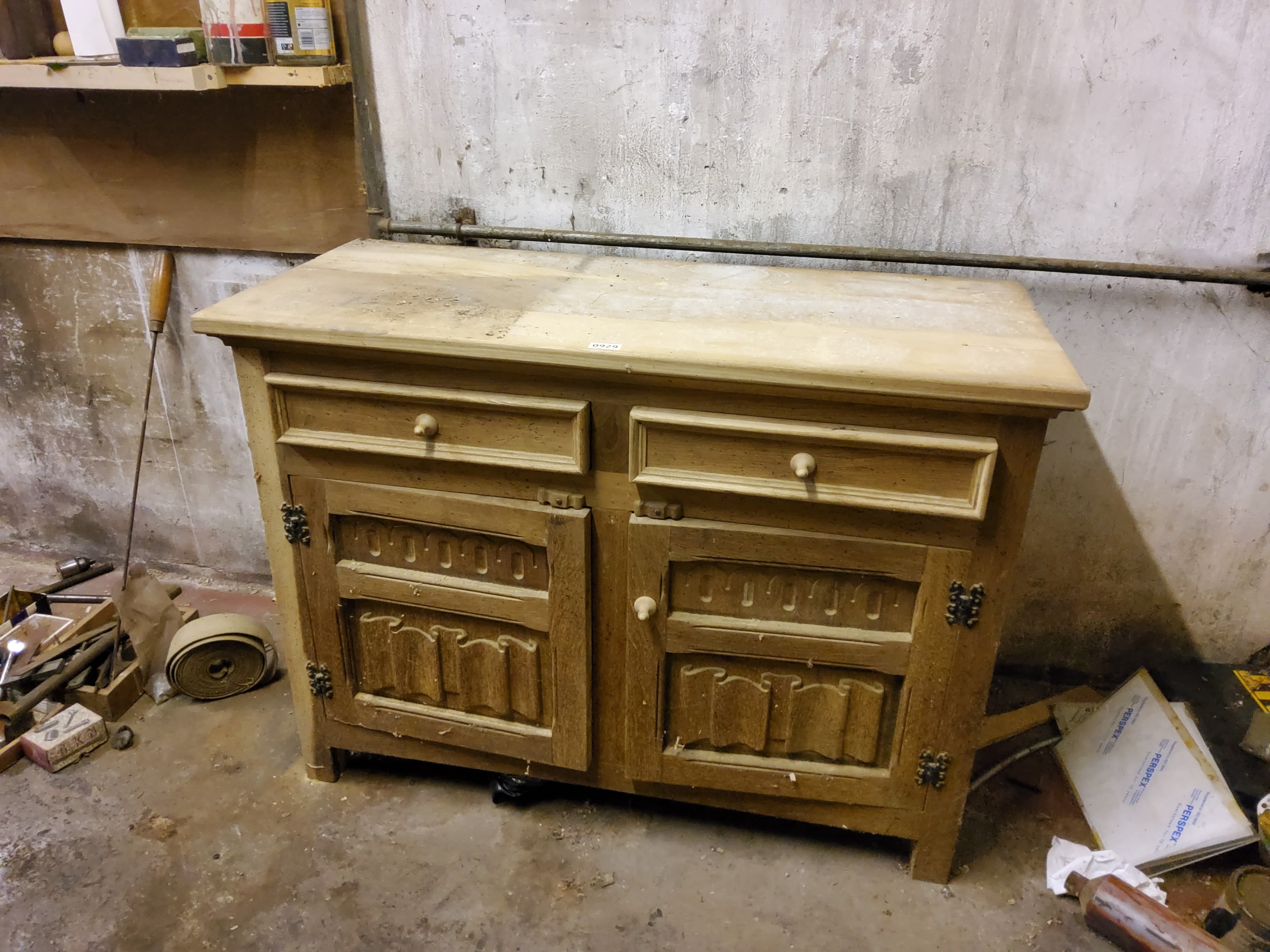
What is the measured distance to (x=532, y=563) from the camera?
154cm

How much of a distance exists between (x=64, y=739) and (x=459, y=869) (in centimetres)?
96

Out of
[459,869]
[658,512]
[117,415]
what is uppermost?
[658,512]

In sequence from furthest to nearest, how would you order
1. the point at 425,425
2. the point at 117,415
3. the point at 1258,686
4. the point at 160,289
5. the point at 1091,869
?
the point at 117,415, the point at 160,289, the point at 1258,686, the point at 1091,869, the point at 425,425

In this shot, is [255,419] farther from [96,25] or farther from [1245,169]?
[1245,169]

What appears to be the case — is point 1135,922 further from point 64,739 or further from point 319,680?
point 64,739

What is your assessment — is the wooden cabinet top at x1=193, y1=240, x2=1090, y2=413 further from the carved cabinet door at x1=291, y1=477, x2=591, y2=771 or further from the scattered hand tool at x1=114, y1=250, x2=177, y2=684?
the scattered hand tool at x1=114, y1=250, x2=177, y2=684

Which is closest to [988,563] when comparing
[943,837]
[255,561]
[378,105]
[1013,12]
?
[943,837]

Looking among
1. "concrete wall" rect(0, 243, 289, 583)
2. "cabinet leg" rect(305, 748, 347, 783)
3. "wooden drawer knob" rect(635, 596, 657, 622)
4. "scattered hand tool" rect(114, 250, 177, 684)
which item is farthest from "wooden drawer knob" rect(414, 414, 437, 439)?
"scattered hand tool" rect(114, 250, 177, 684)

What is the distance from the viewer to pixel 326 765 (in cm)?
186

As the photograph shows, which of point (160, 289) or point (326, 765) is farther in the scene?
point (160, 289)

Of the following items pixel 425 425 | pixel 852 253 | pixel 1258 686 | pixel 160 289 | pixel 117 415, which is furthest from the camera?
pixel 117 415

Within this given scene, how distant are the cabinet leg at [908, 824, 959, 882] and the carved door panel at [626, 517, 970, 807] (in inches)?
3.4

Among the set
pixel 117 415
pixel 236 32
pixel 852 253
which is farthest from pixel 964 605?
pixel 117 415

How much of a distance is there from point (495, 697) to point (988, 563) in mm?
922
